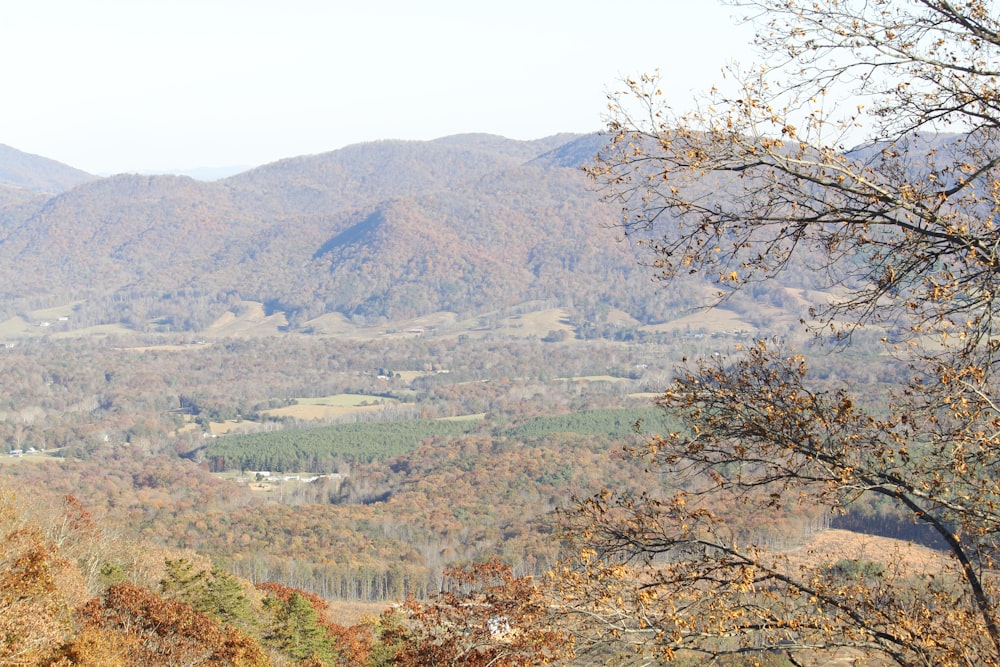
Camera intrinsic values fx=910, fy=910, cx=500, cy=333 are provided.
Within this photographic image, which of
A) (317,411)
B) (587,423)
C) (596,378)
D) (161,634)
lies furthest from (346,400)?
(161,634)

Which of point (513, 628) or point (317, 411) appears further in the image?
point (317, 411)

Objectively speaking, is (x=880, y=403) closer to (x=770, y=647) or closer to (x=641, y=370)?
(x=770, y=647)

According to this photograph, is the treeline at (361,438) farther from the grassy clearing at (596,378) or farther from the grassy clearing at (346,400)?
the grassy clearing at (596,378)

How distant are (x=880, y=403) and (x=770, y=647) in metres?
49.9

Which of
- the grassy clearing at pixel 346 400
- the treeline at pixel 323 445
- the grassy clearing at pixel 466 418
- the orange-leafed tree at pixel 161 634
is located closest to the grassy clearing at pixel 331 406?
the grassy clearing at pixel 346 400

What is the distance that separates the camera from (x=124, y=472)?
74188 mm

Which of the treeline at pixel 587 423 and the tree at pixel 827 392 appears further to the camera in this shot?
the treeline at pixel 587 423

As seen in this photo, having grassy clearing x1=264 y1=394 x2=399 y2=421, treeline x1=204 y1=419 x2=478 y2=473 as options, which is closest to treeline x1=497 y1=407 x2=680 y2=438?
treeline x1=204 y1=419 x2=478 y2=473

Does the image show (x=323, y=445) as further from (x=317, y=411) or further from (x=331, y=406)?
(x=331, y=406)

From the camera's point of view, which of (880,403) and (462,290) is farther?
(462,290)

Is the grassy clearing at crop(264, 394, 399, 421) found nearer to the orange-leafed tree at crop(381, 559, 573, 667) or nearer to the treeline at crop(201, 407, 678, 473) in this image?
the treeline at crop(201, 407, 678, 473)

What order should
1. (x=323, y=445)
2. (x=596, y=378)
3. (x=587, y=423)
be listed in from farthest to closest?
1. (x=596, y=378)
2. (x=587, y=423)
3. (x=323, y=445)

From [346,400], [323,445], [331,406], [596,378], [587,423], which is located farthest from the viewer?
[596,378]

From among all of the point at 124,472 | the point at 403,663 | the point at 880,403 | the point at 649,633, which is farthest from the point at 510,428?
the point at 649,633
